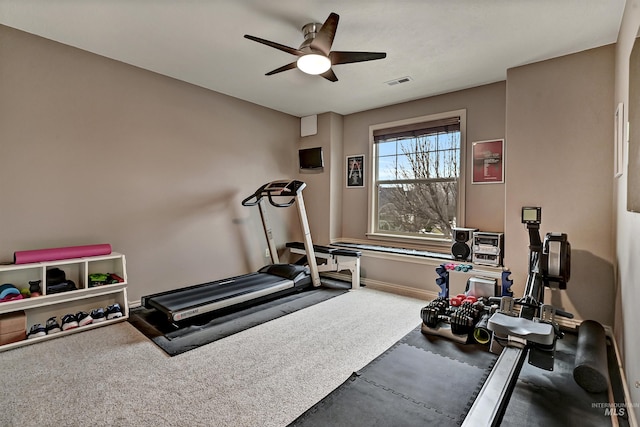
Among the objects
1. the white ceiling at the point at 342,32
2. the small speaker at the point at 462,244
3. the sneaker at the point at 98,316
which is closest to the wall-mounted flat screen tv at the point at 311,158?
the white ceiling at the point at 342,32

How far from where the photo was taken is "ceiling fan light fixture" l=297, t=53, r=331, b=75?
2.58 m

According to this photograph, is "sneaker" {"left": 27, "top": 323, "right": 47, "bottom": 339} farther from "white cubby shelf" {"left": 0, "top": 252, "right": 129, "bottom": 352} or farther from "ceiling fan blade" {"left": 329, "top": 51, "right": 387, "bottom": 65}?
"ceiling fan blade" {"left": 329, "top": 51, "right": 387, "bottom": 65}

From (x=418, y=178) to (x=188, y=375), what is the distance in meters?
3.89

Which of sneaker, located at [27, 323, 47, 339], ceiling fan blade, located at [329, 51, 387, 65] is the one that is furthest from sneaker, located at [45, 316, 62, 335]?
ceiling fan blade, located at [329, 51, 387, 65]

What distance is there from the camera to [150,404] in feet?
6.11

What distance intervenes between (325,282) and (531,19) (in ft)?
12.9

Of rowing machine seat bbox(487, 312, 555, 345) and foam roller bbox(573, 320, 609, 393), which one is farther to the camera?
foam roller bbox(573, 320, 609, 393)

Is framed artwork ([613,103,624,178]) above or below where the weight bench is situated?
above

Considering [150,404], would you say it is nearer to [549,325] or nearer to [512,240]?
[549,325]

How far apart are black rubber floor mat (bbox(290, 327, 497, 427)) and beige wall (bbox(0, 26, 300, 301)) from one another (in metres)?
2.81

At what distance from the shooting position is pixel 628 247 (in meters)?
2.05

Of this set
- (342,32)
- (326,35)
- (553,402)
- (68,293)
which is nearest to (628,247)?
(553,402)

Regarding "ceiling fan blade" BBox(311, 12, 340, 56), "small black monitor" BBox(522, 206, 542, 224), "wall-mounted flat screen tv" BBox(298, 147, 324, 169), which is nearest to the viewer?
"ceiling fan blade" BBox(311, 12, 340, 56)

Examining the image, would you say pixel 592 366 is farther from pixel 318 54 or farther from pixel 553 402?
pixel 318 54
